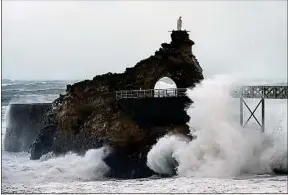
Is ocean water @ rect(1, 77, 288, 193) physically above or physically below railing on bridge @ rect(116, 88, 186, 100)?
below

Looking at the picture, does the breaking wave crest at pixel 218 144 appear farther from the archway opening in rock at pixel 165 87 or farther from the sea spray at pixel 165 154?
the archway opening in rock at pixel 165 87

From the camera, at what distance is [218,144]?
229 inches

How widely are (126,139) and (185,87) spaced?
75cm

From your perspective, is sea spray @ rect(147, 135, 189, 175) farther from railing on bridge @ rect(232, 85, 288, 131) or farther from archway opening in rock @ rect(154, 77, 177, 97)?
railing on bridge @ rect(232, 85, 288, 131)

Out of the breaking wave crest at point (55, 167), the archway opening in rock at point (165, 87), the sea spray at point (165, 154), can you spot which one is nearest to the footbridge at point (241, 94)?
the archway opening in rock at point (165, 87)

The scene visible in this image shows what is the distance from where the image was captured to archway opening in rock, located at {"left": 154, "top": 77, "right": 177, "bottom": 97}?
6.05 metres

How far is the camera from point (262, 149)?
5902 mm

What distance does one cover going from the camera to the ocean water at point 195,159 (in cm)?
540

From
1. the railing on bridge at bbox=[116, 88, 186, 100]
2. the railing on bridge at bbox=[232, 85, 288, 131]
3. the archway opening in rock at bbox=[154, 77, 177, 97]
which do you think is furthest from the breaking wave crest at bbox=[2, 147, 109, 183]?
the railing on bridge at bbox=[232, 85, 288, 131]

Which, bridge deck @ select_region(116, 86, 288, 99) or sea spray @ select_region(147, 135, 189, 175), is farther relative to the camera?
bridge deck @ select_region(116, 86, 288, 99)

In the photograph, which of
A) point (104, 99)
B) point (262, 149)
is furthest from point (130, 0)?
point (262, 149)

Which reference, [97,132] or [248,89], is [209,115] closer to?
[248,89]

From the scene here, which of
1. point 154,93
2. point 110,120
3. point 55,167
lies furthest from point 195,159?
point 55,167

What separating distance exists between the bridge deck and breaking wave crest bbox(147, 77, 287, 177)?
0.09 m
